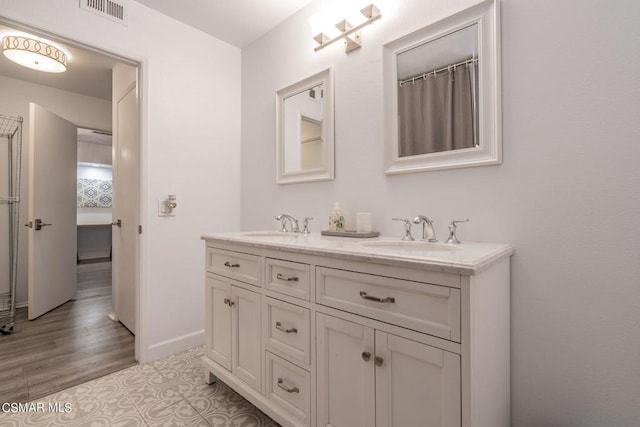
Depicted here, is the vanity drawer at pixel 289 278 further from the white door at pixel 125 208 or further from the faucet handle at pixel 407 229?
the white door at pixel 125 208

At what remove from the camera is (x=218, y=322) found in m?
1.71

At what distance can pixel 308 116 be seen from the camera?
6.79 ft

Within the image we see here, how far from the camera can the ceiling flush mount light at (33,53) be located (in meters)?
2.25

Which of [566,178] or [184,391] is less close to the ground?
[566,178]

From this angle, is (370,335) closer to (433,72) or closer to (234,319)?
(234,319)

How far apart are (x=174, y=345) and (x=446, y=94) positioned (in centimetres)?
240

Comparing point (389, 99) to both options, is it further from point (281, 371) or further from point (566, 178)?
point (281, 371)

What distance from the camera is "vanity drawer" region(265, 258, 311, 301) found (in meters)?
1.26

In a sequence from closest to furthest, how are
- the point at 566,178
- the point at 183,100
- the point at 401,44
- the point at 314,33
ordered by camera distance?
the point at 566,178 → the point at 401,44 → the point at 314,33 → the point at 183,100

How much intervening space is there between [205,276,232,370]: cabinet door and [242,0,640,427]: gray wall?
1.17m

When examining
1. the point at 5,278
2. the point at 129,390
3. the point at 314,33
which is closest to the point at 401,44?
the point at 314,33

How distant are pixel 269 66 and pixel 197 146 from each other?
0.85 m

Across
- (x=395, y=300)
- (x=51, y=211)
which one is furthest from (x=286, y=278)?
(x=51, y=211)

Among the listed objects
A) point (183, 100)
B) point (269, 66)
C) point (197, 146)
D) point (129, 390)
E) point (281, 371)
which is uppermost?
point (269, 66)
